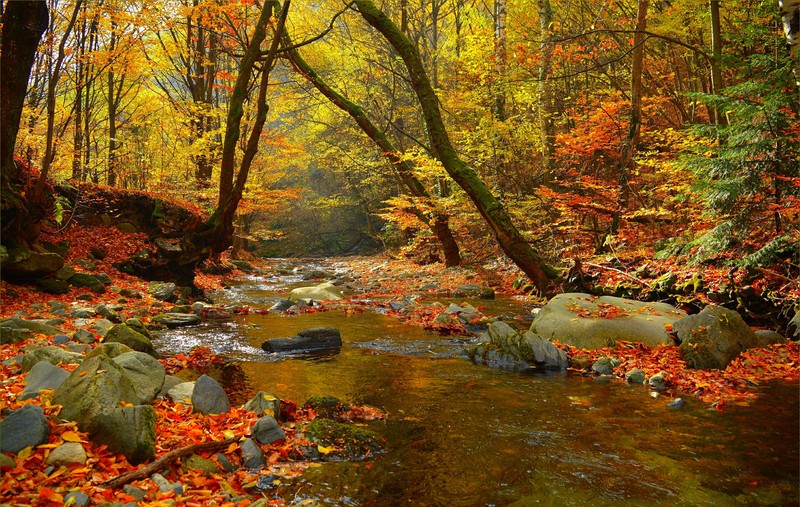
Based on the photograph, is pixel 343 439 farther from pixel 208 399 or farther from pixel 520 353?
pixel 520 353

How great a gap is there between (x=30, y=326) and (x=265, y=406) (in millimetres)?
3682

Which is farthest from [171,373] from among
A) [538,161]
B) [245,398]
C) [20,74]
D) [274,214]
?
[274,214]

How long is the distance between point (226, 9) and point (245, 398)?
10.4 m

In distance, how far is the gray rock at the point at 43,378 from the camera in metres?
3.52

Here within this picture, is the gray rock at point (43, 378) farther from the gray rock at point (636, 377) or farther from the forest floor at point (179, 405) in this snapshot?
the gray rock at point (636, 377)

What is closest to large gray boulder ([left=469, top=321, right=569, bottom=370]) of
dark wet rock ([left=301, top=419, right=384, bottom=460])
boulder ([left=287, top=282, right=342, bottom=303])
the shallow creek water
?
the shallow creek water

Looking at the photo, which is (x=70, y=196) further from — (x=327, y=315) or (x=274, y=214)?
(x=274, y=214)

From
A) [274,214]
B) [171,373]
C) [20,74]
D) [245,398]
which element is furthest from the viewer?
[274,214]

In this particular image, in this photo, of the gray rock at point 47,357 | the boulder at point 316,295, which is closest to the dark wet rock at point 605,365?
the gray rock at point 47,357

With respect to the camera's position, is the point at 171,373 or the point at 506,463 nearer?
the point at 506,463

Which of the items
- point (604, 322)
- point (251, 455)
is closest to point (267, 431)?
point (251, 455)

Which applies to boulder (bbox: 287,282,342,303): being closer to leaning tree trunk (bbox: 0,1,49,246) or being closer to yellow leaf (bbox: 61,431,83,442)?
leaning tree trunk (bbox: 0,1,49,246)

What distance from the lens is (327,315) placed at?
32.7 feet

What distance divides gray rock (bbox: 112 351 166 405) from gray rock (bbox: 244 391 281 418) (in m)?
0.81
